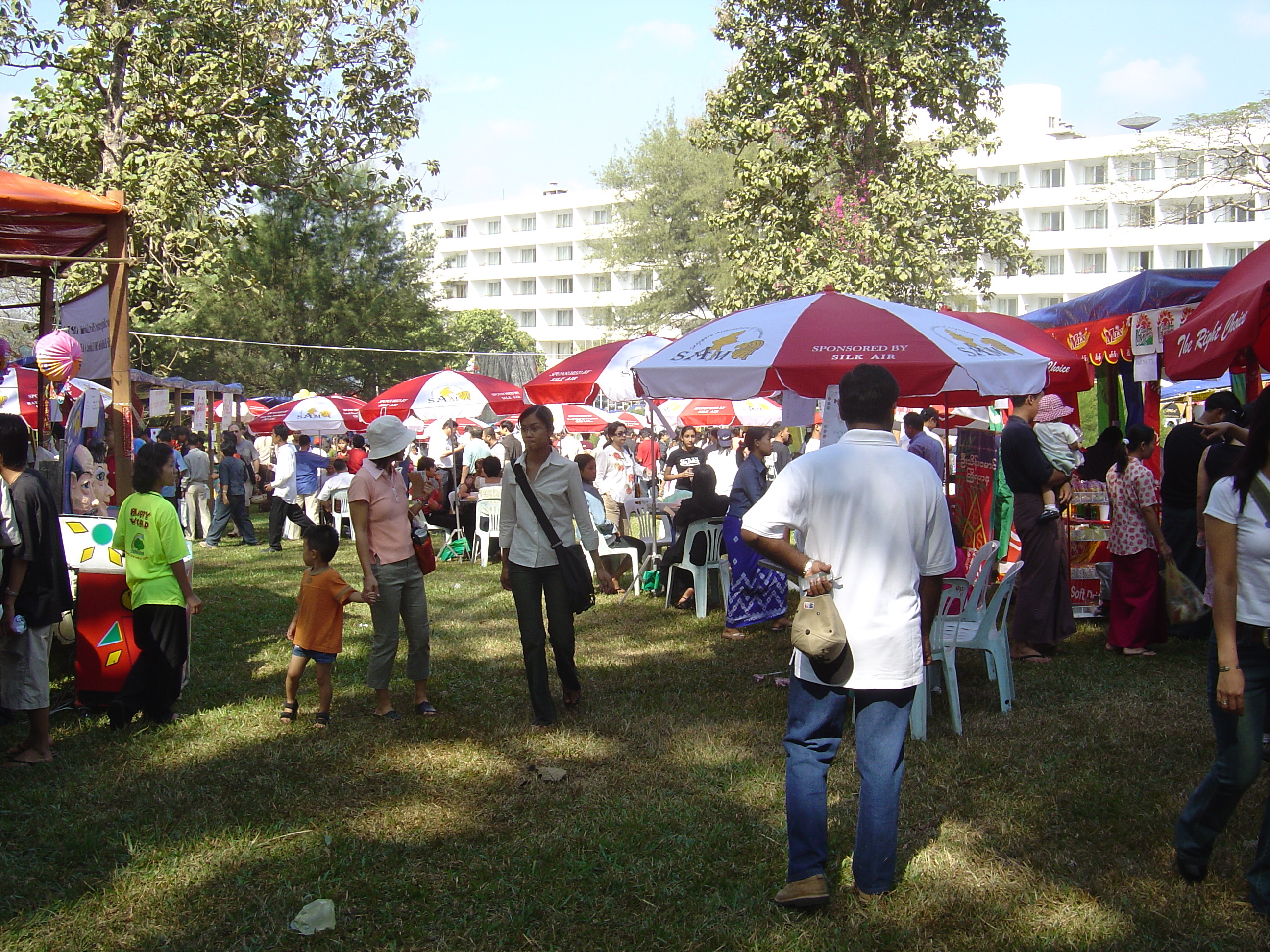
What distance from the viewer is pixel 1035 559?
24.7ft

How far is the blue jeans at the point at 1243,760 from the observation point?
11.1 feet

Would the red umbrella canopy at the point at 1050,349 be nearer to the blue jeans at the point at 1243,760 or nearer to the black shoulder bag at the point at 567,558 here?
the black shoulder bag at the point at 567,558

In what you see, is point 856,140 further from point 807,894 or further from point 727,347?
point 807,894

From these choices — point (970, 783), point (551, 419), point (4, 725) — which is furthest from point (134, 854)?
point (970, 783)

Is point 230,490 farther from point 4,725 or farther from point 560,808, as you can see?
point 560,808

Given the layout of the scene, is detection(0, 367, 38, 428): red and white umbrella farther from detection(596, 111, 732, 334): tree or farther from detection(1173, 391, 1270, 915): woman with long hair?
detection(596, 111, 732, 334): tree

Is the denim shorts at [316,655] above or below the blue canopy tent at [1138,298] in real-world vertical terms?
below

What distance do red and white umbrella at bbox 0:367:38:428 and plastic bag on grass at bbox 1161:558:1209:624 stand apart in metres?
11.4

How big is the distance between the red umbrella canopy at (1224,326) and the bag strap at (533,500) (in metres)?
3.28

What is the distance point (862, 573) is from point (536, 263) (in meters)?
78.0

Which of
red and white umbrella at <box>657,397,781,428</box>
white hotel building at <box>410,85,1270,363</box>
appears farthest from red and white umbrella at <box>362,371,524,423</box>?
white hotel building at <box>410,85,1270,363</box>

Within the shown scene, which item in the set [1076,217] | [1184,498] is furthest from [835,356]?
[1076,217]

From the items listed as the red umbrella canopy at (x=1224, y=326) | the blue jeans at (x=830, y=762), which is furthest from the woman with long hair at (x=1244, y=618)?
the red umbrella canopy at (x=1224, y=326)

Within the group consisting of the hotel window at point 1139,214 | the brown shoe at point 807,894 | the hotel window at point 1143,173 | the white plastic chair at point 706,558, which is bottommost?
the brown shoe at point 807,894
